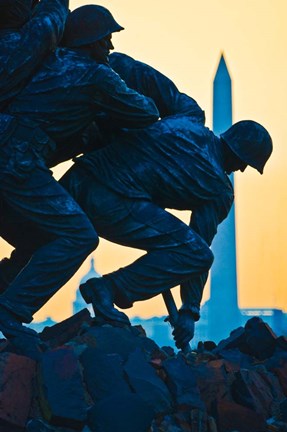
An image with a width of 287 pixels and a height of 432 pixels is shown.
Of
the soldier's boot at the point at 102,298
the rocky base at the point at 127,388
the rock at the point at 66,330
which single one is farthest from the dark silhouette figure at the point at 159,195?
the rocky base at the point at 127,388

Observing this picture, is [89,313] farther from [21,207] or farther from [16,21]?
[16,21]

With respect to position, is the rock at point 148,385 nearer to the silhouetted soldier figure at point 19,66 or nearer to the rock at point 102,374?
the rock at point 102,374

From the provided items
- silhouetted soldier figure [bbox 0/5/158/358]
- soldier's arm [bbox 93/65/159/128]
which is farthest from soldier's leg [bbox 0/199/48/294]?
soldier's arm [bbox 93/65/159/128]

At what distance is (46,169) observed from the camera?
6.42 metres

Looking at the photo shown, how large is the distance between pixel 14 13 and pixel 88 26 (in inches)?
21.8

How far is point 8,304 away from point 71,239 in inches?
24.4

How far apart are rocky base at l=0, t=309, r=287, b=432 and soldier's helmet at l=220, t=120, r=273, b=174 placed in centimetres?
159

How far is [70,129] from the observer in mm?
6562

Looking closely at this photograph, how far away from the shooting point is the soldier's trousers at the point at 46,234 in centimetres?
630

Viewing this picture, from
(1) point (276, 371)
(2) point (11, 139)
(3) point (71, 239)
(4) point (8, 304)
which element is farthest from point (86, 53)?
(1) point (276, 371)

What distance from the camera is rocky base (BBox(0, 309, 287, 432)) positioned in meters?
5.39

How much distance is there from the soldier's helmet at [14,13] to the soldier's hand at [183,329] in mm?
2533

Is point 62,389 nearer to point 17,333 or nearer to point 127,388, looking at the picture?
point 127,388

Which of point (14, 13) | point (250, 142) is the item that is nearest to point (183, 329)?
point (250, 142)
